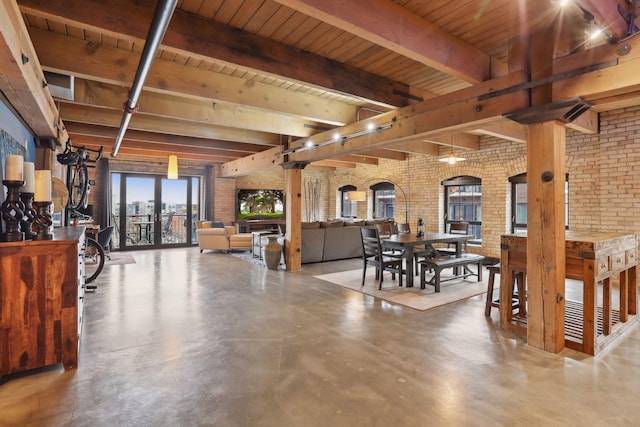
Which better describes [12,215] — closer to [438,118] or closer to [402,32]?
[402,32]

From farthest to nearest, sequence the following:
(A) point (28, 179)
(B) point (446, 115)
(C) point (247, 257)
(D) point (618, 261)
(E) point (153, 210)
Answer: (E) point (153, 210) → (C) point (247, 257) → (B) point (446, 115) → (D) point (618, 261) → (A) point (28, 179)

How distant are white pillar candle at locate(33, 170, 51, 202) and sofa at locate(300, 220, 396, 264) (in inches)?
195

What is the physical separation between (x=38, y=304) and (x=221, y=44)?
8.60 ft

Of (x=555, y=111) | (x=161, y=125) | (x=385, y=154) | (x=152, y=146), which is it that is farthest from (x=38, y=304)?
(x=385, y=154)

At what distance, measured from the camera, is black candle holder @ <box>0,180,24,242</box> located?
2.51 metres

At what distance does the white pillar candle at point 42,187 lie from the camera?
2828mm

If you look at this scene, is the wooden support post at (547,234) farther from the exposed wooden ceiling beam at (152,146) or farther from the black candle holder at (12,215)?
the exposed wooden ceiling beam at (152,146)

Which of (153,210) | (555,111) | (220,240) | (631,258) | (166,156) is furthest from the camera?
(153,210)

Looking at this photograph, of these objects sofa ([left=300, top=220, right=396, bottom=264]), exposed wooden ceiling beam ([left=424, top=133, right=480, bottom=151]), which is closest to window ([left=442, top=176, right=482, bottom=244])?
exposed wooden ceiling beam ([left=424, top=133, right=480, bottom=151])

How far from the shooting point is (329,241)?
7.75 m

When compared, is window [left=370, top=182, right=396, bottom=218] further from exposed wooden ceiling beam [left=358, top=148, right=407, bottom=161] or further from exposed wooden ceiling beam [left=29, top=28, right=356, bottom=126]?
exposed wooden ceiling beam [left=29, top=28, right=356, bottom=126]

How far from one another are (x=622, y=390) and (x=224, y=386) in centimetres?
286

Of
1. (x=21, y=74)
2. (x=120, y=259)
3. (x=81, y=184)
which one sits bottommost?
(x=120, y=259)

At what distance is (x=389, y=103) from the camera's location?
168 inches
